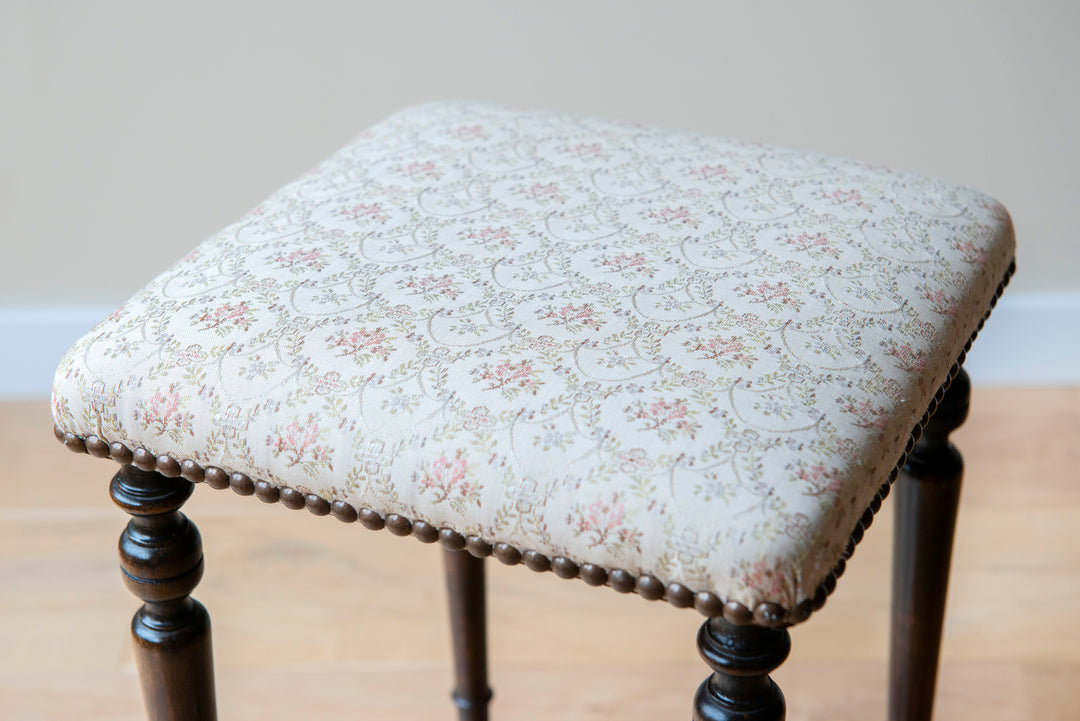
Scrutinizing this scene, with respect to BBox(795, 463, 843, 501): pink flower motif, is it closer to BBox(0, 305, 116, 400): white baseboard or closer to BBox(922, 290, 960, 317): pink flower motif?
BBox(922, 290, 960, 317): pink flower motif

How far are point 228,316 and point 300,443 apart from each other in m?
0.08

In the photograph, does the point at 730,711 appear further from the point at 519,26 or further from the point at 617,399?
the point at 519,26

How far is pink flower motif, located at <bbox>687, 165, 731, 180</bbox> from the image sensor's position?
70 centimetres

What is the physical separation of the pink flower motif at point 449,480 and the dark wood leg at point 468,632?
374 mm

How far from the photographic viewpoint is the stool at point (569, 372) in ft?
1.57

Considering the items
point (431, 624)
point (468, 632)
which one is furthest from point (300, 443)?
point (431, 624)

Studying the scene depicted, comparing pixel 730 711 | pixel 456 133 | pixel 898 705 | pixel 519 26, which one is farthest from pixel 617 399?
pixel 519 26

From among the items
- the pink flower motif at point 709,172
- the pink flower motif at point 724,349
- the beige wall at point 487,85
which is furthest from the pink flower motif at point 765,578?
the beige wall at point 487,85

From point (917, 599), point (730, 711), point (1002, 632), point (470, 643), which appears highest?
point (730, 711)

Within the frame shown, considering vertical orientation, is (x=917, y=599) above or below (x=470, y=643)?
above

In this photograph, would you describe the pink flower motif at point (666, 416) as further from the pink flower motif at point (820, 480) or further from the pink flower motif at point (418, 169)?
the pink flower motif at point (418, 169)

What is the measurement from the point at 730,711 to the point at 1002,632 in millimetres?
686

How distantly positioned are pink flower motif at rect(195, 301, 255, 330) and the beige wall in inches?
30.9

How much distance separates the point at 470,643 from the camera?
3.07ft
